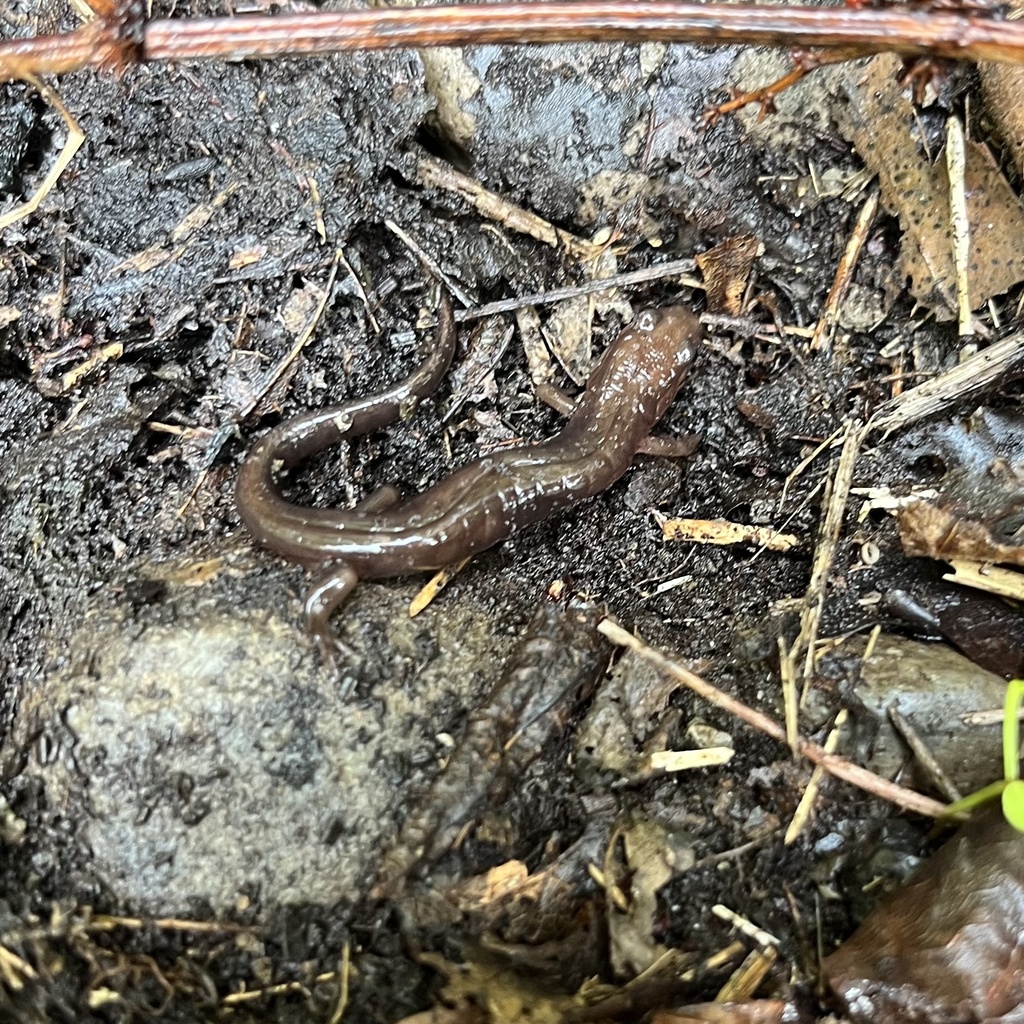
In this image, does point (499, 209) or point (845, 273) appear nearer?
point (845, 273)

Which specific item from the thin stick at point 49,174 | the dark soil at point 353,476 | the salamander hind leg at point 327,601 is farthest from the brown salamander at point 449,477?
the thin stick at point 49,174

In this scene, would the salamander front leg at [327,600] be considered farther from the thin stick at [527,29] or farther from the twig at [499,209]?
the thin stick at [527,29]

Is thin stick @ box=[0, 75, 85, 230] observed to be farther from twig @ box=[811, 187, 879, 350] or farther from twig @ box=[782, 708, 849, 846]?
twig @ box=[782, 708, 849, 846]

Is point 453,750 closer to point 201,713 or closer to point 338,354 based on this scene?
point 201,713

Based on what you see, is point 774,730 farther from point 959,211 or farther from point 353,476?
point 959,211

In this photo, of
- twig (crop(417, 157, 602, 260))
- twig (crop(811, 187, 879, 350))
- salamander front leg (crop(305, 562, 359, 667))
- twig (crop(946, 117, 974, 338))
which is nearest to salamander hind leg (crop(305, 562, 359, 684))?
salamander front leg (crop(305, 562, 359, 667))

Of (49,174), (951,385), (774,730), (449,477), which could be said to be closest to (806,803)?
(774,730)

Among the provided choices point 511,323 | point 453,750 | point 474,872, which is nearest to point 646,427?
point 511,323
